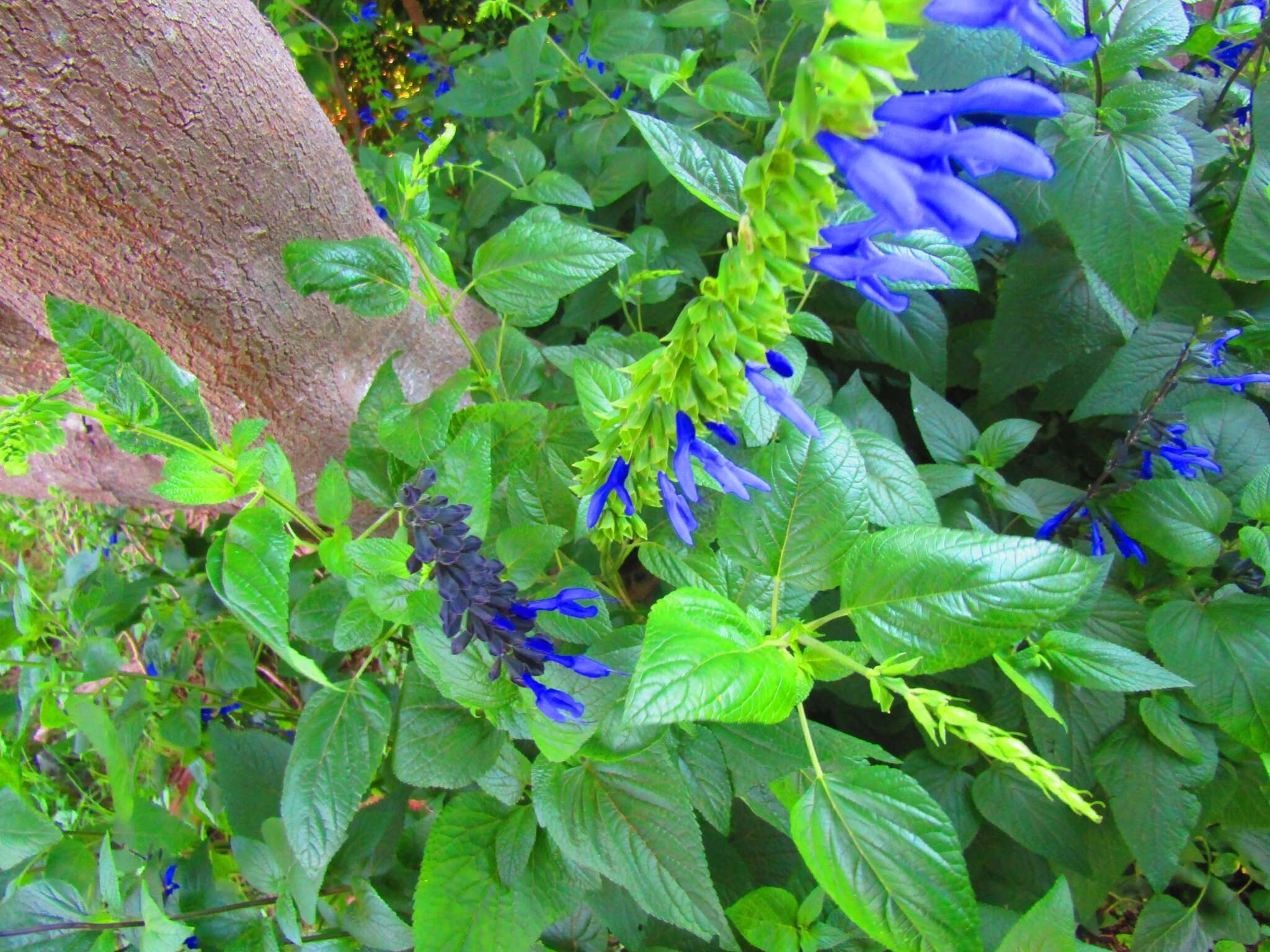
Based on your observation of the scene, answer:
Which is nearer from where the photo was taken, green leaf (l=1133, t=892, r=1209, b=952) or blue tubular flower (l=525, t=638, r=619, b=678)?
blue tubular flower (l=525, t=638, r=619, b=678)

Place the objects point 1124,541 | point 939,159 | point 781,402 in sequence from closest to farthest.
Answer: point 939,159
point 781,402
point 1124,541

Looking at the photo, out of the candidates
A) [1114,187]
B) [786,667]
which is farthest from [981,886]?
[1114,187]

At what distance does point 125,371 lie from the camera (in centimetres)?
60

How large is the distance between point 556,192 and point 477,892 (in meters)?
0.85

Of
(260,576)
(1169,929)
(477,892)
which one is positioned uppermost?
(260,576)

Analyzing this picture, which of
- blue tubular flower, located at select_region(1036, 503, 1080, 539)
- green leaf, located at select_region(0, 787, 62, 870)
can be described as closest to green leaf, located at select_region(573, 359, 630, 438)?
blue tubular flower, located at select_region(1036, 503, 1080, 539)

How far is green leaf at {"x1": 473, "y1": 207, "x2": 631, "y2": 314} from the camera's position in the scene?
72 centimetres

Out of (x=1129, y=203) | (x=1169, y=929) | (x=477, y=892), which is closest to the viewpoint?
(x=477, y=892)

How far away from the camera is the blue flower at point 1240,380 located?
831 mm

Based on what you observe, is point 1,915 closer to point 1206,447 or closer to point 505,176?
point 505,176

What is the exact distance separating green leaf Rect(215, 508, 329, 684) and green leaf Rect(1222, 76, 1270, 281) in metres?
1.06

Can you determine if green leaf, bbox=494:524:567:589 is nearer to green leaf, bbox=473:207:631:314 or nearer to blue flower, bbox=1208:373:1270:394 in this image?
green leaf, bbox=473:207:631:314

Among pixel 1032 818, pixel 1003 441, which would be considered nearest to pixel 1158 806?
pixel 1032 818

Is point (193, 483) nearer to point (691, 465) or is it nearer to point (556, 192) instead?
point (691, 465)
